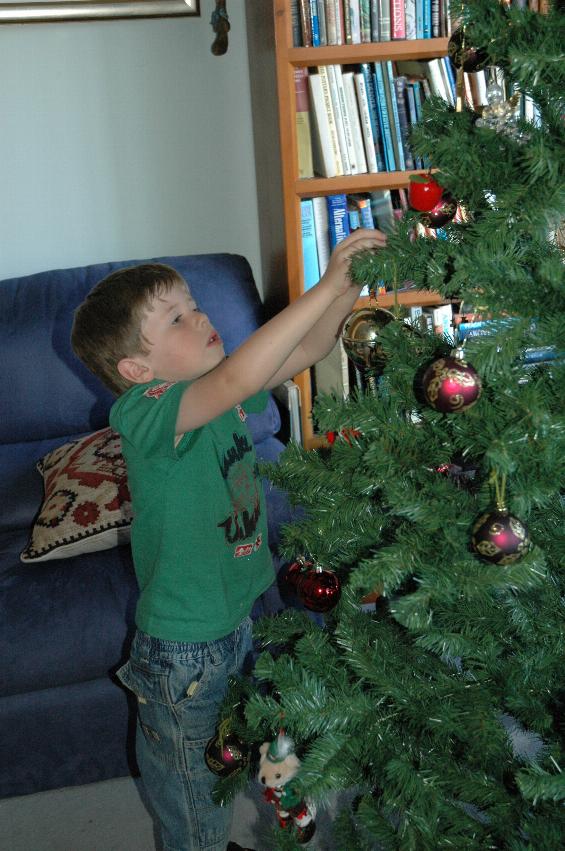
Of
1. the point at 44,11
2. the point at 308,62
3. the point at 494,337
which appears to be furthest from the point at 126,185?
the point at 494,337

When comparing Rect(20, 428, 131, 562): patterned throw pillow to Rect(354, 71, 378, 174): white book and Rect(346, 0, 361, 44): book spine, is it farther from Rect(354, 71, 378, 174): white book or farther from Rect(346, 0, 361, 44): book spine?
Rect(346, 0, 361, 44): book spine

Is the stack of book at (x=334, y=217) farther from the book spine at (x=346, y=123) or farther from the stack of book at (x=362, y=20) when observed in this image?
the stack of book at (x=362, y=20)

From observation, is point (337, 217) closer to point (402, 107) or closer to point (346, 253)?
point (402, 107)

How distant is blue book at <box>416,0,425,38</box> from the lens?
198 cm

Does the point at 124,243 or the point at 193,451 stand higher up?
the point at 124,243

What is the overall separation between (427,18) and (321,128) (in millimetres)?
364

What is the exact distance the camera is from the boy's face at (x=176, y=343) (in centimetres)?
113

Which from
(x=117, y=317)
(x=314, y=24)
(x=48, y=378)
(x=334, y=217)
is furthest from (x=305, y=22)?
(x=117, y=317)

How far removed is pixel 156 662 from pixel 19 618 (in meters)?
0.54

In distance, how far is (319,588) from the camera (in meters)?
1.02

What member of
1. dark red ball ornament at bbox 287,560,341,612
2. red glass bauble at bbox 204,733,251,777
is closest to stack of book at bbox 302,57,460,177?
dark red ball ornament at bbox 287,560,341,612

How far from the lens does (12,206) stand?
2.39 meters

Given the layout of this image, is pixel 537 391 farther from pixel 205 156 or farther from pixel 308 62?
pixel 205 156

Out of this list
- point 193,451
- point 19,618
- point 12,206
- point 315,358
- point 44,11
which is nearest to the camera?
point 193,451
